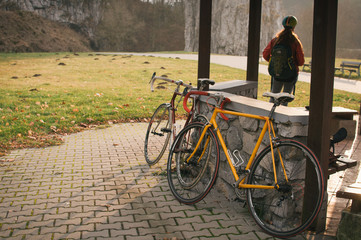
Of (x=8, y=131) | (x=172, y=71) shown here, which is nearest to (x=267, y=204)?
A: (x=8, y=131)

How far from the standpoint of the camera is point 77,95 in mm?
14078

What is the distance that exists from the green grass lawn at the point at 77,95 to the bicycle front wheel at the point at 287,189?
4.83 m

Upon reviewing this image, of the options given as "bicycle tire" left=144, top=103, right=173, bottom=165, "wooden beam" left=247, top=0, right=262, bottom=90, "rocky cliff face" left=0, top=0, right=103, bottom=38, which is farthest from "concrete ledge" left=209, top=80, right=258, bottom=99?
"rocky cliff face" left=0, top=0, right=103, bottom=38

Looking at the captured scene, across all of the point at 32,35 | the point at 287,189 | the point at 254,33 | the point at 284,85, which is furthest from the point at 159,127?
the point at 32,35

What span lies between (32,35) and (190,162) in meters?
42.2

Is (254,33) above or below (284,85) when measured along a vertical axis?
above

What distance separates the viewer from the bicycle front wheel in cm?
373

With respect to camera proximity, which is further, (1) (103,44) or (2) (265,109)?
(1) (103,44)

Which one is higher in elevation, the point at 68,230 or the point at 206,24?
the point at 206,24

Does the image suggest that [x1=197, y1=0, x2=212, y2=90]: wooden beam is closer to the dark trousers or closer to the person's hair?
the person's hair

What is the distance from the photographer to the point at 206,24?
5762 mm

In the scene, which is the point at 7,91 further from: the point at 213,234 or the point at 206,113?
the point at 213,234

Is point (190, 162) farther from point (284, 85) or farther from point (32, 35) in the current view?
point (32, 35)

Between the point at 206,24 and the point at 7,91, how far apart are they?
35.2 feet
